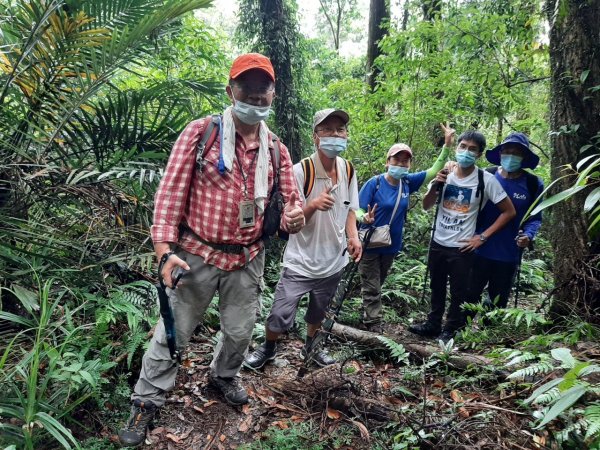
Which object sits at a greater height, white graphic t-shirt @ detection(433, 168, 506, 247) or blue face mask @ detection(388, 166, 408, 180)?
blue face mask @ detection(388, 166, 408, 180)


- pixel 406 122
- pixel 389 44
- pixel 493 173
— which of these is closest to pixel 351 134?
pixel 406 122

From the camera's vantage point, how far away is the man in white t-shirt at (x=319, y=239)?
→ 132 inches

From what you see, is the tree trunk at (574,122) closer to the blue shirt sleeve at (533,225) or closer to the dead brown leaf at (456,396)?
the blue shirt sleeve at (533,225)

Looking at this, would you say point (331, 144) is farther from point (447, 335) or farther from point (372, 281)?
point (447, 335)

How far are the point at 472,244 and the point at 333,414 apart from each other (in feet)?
7.50

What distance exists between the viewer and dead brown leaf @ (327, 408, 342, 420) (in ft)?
9.03

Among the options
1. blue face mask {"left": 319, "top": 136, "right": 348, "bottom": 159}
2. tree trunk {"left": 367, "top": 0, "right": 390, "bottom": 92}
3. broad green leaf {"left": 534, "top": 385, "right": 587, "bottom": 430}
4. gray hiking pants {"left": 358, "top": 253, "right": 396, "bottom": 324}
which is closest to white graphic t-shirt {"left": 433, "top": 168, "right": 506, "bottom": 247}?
gray hiking pants {"left": 358, "top": 253, "right": 396, "bottom": 324}

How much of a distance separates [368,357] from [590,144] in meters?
2.62

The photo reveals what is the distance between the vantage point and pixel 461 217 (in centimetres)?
422

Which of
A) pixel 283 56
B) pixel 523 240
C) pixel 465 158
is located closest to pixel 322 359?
pixel 523 240

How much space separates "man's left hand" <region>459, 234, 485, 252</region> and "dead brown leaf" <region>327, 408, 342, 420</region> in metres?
2.20

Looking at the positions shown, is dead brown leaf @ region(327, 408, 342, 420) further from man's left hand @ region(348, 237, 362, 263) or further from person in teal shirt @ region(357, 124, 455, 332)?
person in teal shirt @ region(357, 124, 455, 332)

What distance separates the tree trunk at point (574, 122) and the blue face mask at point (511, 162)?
455 millimetres

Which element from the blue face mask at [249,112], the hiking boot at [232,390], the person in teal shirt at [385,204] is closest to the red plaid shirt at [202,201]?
the blue face mask at [249,112]
